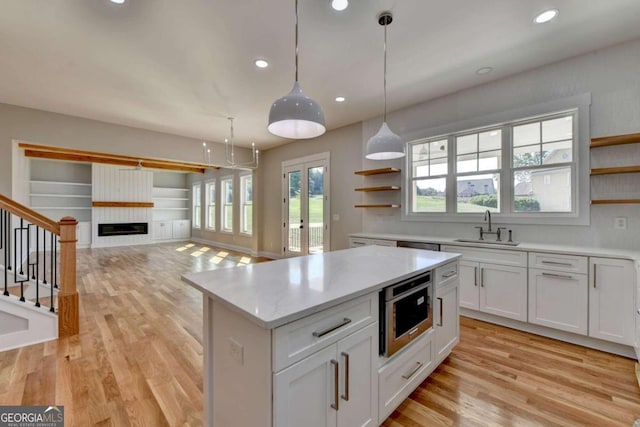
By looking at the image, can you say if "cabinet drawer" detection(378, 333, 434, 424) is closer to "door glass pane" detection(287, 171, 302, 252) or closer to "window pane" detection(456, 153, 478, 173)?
"window pane" detection(456, 153, 478, 173)

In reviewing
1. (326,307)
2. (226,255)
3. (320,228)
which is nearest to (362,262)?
(326,307)

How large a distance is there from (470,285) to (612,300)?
3.75 ft

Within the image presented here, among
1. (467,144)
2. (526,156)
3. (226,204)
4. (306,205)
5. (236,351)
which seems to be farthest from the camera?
(226,204)

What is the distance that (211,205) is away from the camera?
9539mm

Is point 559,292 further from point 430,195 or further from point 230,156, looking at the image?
point 230,156

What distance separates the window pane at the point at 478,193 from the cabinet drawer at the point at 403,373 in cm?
234

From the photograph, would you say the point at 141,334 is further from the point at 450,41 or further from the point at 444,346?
the point at 450,41

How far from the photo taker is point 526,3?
84.1 inches

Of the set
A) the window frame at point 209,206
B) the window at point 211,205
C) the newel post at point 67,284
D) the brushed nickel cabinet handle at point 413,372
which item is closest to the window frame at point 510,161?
the brushed nickel cabinet handle at point 413,372

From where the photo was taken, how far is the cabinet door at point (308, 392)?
1.03 m

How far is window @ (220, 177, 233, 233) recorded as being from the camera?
8586 millimetres

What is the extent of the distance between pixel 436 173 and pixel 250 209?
17.4 feet

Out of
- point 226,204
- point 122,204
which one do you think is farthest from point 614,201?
point 122,204

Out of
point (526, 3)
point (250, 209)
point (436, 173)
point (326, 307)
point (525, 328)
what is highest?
point (526, 3)
